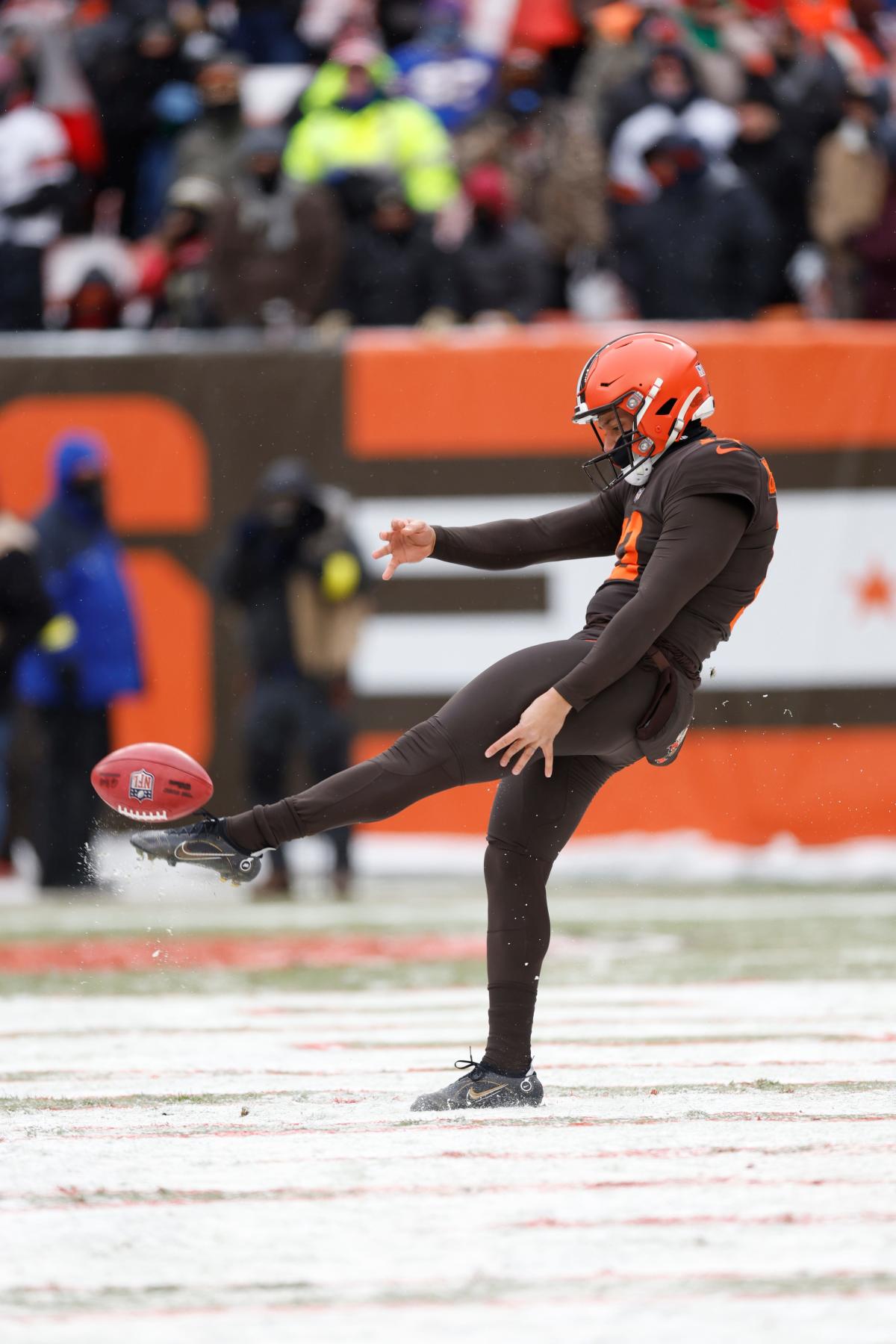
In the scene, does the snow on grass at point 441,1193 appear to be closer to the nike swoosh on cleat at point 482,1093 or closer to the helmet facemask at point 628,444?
the nike swoosh on cleat at point 482,1093

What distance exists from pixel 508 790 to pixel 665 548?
2.41ft

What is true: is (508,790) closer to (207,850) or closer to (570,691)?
(570,691)

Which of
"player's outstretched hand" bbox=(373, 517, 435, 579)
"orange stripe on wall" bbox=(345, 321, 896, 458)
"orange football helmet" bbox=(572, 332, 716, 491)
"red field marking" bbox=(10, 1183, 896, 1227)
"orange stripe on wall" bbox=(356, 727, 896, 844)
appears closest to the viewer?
"red field marking" bbox=(10, 1183, 896, 1227)

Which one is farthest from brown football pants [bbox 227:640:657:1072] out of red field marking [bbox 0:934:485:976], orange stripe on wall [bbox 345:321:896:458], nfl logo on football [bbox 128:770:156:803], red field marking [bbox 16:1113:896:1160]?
orange stripe on wall [bbox 345:321:896:458]

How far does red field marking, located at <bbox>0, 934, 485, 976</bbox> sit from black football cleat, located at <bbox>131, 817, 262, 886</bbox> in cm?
382

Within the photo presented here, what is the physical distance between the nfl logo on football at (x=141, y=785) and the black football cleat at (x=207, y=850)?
0.60ft

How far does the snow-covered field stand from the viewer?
3205 mm

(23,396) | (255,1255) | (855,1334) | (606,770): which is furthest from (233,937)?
(855,1334)

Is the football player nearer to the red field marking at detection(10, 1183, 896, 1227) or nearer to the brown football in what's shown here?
the brown football

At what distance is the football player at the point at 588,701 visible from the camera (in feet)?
16.7

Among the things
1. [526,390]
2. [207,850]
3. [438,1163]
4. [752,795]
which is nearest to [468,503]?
[526,390]

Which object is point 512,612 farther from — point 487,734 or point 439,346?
point 487,734

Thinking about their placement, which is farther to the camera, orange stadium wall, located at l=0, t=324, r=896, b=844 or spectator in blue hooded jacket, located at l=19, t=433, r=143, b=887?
orange stadium wall, located at l=0, t=324, r=896, b=844

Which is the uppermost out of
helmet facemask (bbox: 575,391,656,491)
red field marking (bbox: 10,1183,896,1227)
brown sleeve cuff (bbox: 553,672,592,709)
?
helmet facemask (bbox: 575,391,656,491)
